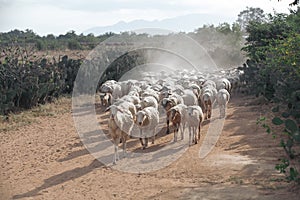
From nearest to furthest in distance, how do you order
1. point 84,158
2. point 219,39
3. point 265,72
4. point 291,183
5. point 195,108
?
point 291,183 < point 84,158 < point 195,108 < point 265,72 < point 219,39

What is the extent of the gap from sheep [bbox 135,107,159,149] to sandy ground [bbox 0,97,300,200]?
42 cm

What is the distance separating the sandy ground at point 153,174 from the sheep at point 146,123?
42 centimetres

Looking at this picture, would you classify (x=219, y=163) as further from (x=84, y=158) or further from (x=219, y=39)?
(x=219, y=39)

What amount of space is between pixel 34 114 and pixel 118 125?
7431mm

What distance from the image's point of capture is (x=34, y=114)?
15977 mm

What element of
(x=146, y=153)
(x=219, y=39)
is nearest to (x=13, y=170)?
(x=146, y=153)

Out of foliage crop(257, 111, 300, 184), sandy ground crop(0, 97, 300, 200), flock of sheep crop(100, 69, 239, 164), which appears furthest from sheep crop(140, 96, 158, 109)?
foliage crop(257, 111, 300, 184)

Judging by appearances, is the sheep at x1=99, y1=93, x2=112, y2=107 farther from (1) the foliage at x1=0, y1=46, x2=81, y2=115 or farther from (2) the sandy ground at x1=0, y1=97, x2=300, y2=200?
(2) the sandy ground at x1=0, y1=97, x2=300, y2=200

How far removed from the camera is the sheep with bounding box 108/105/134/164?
385 inches

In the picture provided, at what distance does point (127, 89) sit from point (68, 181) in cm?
917

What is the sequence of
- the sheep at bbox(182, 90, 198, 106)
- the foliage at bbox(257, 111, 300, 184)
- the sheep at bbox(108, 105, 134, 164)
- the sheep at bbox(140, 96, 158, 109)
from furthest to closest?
the sheep at bbox(182, 90, 198, 106) → the sheep at bbox(140, 96, 158, 109) → the sheep at bbox(108, 105, 134, 164) → the foliage at bbox(257, 111, 300, 184)

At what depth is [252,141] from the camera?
1080 centimetres

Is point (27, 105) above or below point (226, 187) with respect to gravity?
above

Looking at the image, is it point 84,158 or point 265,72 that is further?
point 265,72
